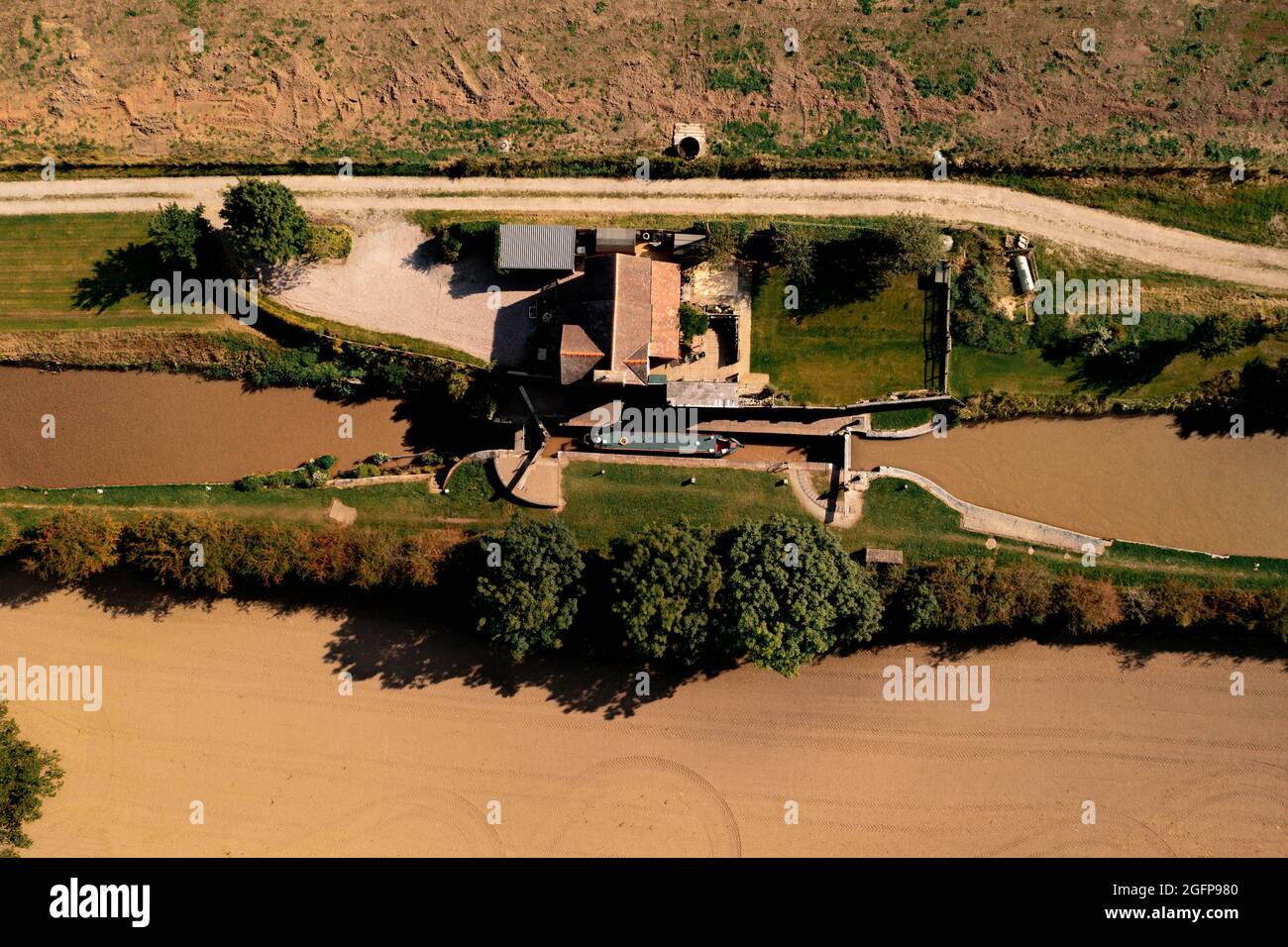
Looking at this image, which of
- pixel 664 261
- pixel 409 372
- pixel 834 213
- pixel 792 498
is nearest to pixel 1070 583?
pixel 792 498

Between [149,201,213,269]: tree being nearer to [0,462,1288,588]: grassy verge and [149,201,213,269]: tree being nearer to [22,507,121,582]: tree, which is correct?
[0,462,1288,588]: grassy verge

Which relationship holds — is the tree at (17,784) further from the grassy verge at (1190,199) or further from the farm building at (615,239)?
the grassy verge at (1190,199)

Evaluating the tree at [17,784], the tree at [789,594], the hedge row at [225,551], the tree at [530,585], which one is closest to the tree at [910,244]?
the tree at [789,594]

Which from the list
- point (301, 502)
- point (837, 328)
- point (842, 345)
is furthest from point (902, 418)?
point (301, 502)

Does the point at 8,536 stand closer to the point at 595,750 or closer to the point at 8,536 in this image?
the point at 8,536

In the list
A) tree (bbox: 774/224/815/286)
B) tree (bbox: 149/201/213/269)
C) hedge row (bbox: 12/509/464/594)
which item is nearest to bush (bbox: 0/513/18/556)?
hedge row (bbox: 12/509/464/594)
